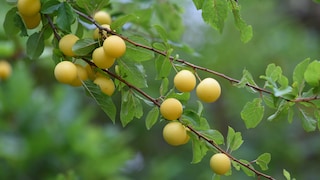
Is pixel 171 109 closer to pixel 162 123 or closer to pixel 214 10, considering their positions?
pixel 214 10

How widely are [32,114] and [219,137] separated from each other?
1348 mm

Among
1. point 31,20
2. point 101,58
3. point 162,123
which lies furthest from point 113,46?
point 162,123

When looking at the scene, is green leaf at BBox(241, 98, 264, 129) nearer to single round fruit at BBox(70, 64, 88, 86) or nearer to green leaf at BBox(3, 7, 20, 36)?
single round fruit at BBox(70, 64, 88, 86)

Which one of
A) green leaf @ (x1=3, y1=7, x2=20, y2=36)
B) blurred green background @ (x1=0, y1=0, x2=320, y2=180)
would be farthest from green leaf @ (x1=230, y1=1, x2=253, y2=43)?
blurred green background @ (x1=0, y1=0, x2=320, y2=180)

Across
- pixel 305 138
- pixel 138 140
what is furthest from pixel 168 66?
pixel 138 140

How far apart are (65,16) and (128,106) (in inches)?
4.4

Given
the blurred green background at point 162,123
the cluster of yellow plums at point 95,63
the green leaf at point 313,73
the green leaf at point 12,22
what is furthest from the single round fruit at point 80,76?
the blurred green background at point 162,123

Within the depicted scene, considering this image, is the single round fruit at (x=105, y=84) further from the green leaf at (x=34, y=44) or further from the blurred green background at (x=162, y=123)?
the blurred green background at (x=162, y=123)

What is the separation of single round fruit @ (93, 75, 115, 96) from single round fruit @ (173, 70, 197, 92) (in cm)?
7

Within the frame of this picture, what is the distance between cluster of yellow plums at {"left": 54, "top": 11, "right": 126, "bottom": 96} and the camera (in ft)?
1.65

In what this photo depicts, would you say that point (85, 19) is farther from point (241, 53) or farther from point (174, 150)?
point (174, 150)

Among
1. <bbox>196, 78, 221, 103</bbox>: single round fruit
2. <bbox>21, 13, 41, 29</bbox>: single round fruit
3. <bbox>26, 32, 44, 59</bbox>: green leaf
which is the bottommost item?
<bbox>196, 78, 221, 103</bbox>: single round fruit

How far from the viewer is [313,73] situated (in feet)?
1.66

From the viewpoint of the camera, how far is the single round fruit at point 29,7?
0.54 metres
